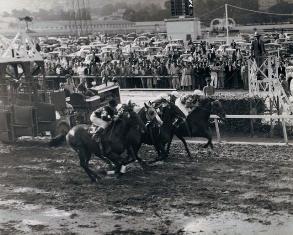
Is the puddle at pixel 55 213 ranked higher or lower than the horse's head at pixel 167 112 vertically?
lower

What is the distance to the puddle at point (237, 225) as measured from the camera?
7148mm

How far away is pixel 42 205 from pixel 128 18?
50.5 meters

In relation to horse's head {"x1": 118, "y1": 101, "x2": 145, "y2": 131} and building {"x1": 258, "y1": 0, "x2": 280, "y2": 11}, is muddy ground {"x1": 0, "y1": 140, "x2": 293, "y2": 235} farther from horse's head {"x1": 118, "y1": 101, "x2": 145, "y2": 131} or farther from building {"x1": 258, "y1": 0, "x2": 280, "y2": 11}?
building {"x1": 258, "y1": 0, "x2": 280, "y2": 11}

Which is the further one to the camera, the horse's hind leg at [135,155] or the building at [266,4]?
the building at [266,4]

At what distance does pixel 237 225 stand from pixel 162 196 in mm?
1933

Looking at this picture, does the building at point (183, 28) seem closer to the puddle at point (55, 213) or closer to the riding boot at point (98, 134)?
the riding boot at point (98, 134)

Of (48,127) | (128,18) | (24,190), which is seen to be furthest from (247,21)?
(24,190)

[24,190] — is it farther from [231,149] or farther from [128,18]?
[128,18]

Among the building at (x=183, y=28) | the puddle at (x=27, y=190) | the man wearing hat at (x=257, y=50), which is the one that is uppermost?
the building at (x=183, y=28)

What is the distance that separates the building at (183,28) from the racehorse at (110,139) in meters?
26.7

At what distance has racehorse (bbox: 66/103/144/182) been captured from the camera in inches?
415

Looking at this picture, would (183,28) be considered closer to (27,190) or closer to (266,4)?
(266,4)

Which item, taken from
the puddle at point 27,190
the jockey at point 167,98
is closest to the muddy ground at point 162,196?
the puddle at point 27,190

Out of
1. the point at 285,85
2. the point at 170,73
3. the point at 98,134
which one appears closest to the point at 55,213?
the point at 98,134
